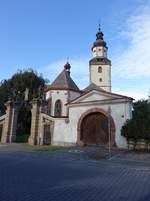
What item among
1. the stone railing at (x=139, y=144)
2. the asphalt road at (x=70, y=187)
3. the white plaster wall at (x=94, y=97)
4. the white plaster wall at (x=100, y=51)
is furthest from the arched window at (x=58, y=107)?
the asphalt road at (x=70, y=187)

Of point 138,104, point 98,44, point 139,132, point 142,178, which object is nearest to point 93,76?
point 98,44

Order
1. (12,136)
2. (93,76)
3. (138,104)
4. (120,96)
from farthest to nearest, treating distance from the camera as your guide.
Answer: (93,76), (138,104), (12,136), (120,96)

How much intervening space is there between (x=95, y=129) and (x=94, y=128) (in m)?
A: 0.17

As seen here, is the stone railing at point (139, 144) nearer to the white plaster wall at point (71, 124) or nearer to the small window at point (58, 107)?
the white plaster wall at point (71, 124)

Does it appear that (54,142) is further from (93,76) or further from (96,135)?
(93,76)

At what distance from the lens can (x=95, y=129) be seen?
2475 centimetres

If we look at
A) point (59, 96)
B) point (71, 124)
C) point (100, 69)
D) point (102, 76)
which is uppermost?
point (100, 69)

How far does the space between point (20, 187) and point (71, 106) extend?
19243 millimetres

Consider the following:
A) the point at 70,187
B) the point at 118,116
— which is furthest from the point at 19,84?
the point at 70,187

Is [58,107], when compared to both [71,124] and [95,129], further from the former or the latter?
[95,129]

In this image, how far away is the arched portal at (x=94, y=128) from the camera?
24.0m

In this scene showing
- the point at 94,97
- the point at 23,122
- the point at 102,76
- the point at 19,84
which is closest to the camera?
the point at 94,97

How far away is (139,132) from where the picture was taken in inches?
829

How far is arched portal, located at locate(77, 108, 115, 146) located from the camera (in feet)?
78.9
